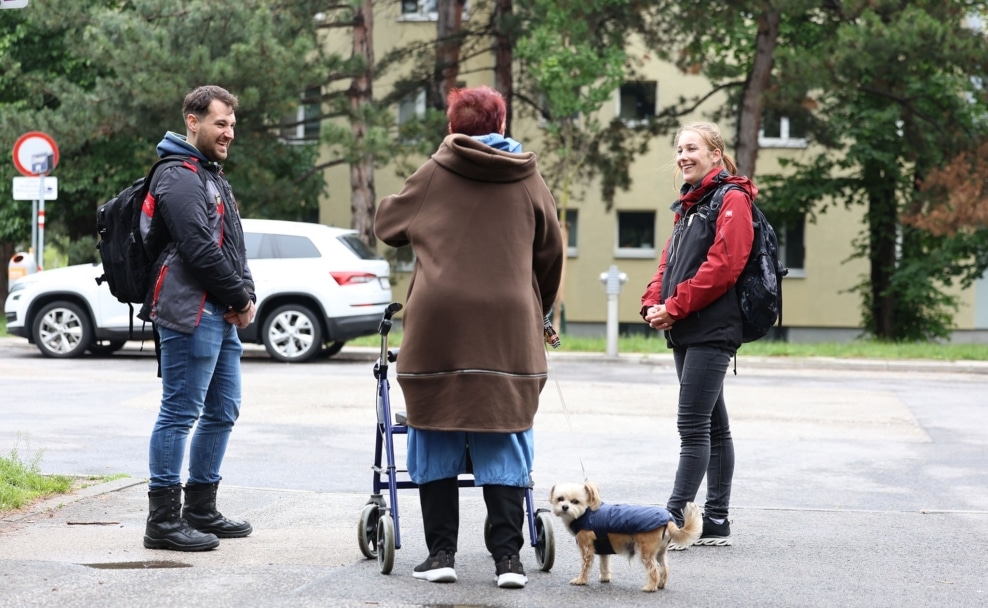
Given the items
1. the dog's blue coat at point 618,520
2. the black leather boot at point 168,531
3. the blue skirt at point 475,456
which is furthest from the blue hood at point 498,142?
the black leather boot at point 168,531

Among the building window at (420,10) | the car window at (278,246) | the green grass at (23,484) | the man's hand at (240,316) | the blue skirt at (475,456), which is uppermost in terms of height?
the building window at (420,10)

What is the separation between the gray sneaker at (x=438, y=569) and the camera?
4.93m

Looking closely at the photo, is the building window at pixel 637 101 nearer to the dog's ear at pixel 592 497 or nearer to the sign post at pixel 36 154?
the sign post at pixel 36 154

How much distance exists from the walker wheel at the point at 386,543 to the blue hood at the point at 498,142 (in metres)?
1.46

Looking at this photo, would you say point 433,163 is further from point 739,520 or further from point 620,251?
point 620,251

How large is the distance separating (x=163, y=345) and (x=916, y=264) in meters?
23.6

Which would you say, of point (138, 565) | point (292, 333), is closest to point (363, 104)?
point (292, 333)

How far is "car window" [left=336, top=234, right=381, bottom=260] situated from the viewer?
1719 cm

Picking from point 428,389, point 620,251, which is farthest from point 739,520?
point 620,251

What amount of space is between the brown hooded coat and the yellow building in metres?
30.6

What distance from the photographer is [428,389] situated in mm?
4863

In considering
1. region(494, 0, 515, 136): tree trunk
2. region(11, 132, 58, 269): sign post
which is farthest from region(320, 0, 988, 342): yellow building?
region(11, 132, 58, 269): sign post

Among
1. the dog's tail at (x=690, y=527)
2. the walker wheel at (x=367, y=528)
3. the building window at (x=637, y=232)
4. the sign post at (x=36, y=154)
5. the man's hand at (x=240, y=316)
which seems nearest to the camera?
the dog's tail at (x=690, y=527)

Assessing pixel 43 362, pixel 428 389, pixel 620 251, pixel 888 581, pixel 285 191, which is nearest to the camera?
pixel 428 389
